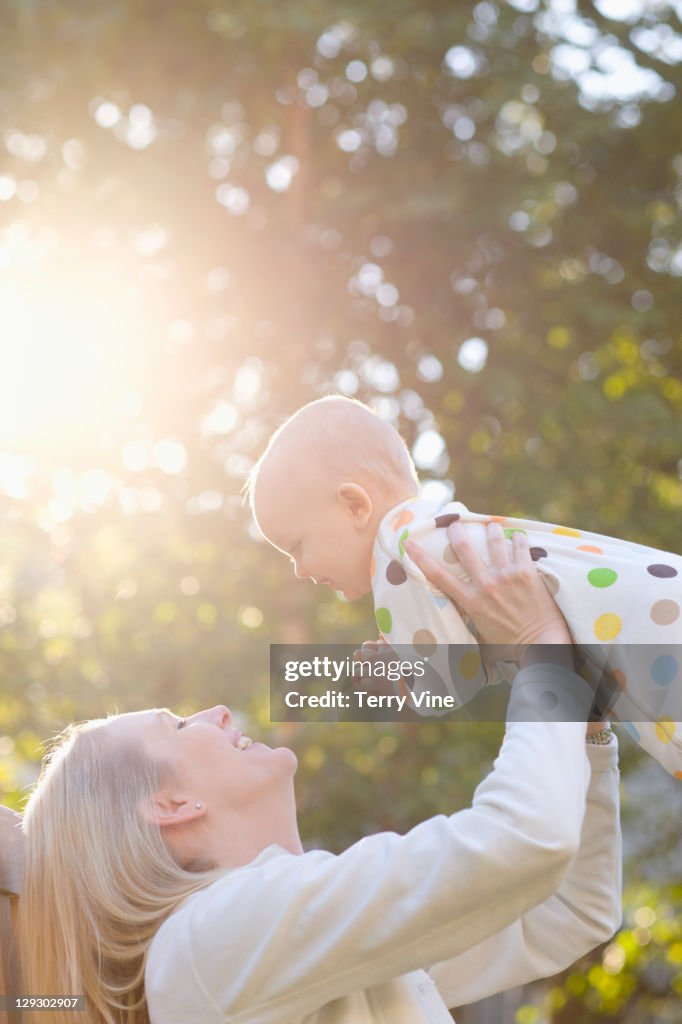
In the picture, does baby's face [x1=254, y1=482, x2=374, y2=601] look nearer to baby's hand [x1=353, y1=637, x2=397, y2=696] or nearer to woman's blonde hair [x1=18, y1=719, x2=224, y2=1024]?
baby's hand [x1=353, y1=637, x2=397, y2=696]

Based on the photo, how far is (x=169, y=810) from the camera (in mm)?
1913

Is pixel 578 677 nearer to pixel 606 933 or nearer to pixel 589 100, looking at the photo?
pixel 606 933

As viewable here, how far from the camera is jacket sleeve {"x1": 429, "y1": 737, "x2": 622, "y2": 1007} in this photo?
2033 millimetres

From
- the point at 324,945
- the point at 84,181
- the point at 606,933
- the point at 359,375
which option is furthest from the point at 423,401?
the point at 324,945

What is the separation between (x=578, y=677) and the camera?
1.73m

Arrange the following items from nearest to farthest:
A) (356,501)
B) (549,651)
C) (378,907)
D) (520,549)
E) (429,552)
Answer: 1. (378,907)
2. (549,651)
3. (520,549)
4. (429,552)
5. (356,501)

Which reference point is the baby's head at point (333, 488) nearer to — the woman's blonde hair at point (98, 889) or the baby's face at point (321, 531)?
the baby's face at point (321, 531)

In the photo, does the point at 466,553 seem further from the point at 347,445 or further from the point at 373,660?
the point at 347,445

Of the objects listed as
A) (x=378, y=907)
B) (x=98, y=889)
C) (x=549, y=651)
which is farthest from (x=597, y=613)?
(x=98, y=889)

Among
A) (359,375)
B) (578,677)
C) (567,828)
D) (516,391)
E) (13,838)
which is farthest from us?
(359,375)

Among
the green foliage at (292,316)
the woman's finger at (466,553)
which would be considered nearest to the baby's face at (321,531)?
the woman's finger at (466,553)

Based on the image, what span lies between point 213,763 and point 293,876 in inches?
13.7

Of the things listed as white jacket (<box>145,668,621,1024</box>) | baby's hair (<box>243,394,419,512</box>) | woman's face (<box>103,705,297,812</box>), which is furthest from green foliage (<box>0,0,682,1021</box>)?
white jacket (<box>145,668,621,1024</box>)

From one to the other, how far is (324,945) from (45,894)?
535mm
